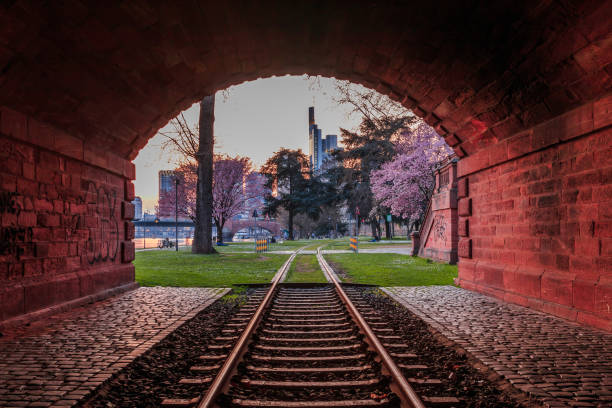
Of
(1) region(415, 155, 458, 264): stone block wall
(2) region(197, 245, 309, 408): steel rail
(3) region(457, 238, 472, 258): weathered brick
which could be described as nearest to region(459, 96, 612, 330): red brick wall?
(3) region(457, 238, 472, 258): weathered brick

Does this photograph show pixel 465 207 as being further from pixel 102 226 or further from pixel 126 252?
pixel 102 226

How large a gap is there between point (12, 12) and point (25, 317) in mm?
4460

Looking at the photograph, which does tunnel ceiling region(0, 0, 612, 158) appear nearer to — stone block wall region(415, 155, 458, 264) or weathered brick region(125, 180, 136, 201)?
weathered brick region(125, 180, 136, 201)

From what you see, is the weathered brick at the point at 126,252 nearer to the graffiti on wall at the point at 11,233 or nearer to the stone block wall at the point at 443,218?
the graffiti on wall at the point at 11,233

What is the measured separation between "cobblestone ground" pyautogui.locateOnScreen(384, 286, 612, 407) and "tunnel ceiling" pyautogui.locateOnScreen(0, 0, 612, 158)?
11.6ft

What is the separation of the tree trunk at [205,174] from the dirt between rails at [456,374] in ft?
59.2

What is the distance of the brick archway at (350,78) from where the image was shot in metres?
5.48

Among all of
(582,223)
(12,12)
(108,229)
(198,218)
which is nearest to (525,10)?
(582,223)

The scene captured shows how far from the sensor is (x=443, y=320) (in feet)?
20.1

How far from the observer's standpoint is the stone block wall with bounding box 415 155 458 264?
15156mm

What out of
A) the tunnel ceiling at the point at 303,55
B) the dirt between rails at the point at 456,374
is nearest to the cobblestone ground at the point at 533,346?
the dirt between rails at the point at 456,374

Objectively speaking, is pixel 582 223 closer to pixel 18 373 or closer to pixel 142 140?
pixel 18 373

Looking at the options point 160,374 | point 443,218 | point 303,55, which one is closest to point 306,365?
point 160,374

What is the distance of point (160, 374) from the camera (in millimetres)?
3951
